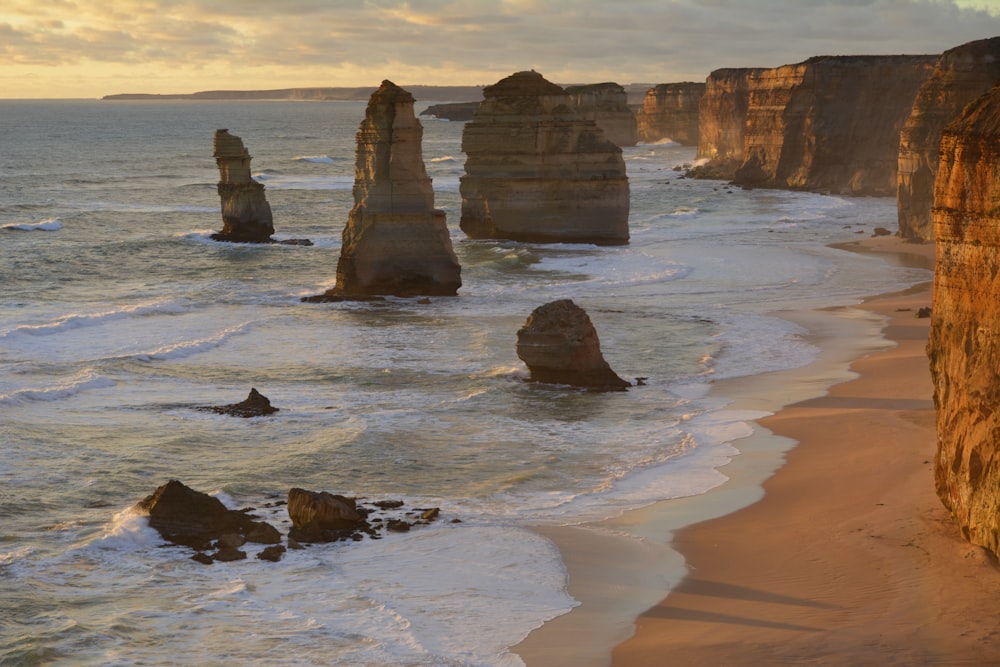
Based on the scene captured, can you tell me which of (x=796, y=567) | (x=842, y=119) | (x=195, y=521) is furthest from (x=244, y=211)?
(x=796, y=567)

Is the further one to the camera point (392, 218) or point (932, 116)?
point (932, 116)

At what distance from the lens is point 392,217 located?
118 feet

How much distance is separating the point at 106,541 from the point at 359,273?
21.2 meters

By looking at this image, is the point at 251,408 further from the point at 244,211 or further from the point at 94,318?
the point at 244,211

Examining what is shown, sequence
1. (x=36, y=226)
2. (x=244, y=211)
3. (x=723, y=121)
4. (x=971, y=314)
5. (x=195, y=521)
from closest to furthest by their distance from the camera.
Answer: (x=971, y=314) < (x=195, y=521) < (x=244, y=211) < (x=36, y=226) < (x=723, y=121)

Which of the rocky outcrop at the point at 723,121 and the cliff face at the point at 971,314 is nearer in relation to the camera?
the cliff face at the point at 971,314

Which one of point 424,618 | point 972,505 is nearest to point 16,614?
point 424,618

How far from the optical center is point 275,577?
14250 millimetres

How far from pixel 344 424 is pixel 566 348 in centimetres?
479

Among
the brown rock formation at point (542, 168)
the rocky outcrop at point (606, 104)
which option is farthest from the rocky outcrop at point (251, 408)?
the rocky outcrop at point (606, 104)

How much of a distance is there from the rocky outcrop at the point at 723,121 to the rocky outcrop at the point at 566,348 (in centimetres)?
7015

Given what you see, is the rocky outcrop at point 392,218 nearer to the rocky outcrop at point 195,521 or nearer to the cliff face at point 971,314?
the rocky outcrop at point 195,521

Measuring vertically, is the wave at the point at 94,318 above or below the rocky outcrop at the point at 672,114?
below

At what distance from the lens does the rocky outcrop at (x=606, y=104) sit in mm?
104188
